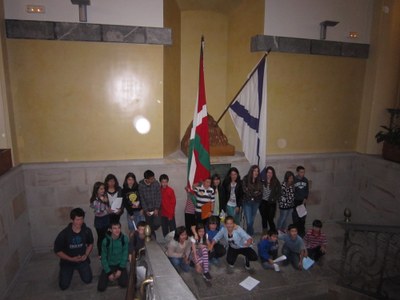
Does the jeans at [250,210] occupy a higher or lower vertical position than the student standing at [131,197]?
lower

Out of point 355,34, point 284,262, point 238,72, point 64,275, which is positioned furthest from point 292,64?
point 64,275

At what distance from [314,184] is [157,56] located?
5.02 m

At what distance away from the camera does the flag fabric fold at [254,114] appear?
605 cm

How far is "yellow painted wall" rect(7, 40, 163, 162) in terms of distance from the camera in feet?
19.6

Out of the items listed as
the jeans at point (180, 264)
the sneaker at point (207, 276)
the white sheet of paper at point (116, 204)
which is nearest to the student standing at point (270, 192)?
the sneaker at point (207, 276)

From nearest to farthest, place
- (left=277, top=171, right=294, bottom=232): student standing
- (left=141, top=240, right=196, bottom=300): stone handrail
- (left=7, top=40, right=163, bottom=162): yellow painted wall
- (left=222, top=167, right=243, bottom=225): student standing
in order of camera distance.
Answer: (left=141, top=240, right=196, bottom=300): stone handrail
(left=7, top=40, right=163, bottom=162): yellow painted wall
(left=222, top=167, right=243, bottom=225): student standing
(left=277, top=171, right=294, bottom=232): student standing

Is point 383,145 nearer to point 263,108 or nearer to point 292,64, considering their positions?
point 292,64

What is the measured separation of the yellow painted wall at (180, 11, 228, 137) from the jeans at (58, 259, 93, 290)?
4382 millimetres

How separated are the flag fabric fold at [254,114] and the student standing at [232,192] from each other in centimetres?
55

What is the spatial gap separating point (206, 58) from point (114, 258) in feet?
18.5

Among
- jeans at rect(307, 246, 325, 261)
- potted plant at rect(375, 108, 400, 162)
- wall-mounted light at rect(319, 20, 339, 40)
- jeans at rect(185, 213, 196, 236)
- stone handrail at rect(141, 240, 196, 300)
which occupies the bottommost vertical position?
jeans at rect(307, 246, 325, 261)

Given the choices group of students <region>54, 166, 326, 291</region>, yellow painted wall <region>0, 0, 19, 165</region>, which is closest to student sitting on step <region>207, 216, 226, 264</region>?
group of students <region>54, 166, 326, 291</region>

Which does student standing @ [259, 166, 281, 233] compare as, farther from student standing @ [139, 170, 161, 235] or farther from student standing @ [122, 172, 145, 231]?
student standing @ [122, 172, 145, 231]

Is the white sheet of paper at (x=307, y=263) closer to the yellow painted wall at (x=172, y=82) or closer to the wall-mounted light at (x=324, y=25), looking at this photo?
the yellow painted wall at (x=172, y=82)
